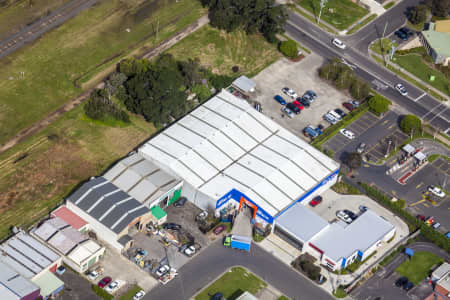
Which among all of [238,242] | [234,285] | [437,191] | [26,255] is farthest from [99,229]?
[437,191]

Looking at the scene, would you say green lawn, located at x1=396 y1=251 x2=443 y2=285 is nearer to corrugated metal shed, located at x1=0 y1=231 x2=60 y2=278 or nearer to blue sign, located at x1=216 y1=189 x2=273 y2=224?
blue sign, located at x1=216 y1=189 x2=273 y2=224

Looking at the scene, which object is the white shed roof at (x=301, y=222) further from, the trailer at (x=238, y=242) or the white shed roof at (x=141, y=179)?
the white shed roof at (x=141, y=179)

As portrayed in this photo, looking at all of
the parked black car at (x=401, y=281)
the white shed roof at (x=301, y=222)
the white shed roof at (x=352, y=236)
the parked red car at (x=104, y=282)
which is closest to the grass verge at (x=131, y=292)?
the parked red car at (x=104, y=282)

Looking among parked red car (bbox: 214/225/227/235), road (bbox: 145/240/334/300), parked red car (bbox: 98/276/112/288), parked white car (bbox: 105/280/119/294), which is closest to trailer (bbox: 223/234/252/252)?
road (bbox: 145/240/334/300)

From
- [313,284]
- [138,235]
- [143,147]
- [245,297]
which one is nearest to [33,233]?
[138,235]

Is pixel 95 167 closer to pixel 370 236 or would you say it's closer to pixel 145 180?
pixel 145 180

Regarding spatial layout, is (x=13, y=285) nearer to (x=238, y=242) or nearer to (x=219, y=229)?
(x=219, y=229)
